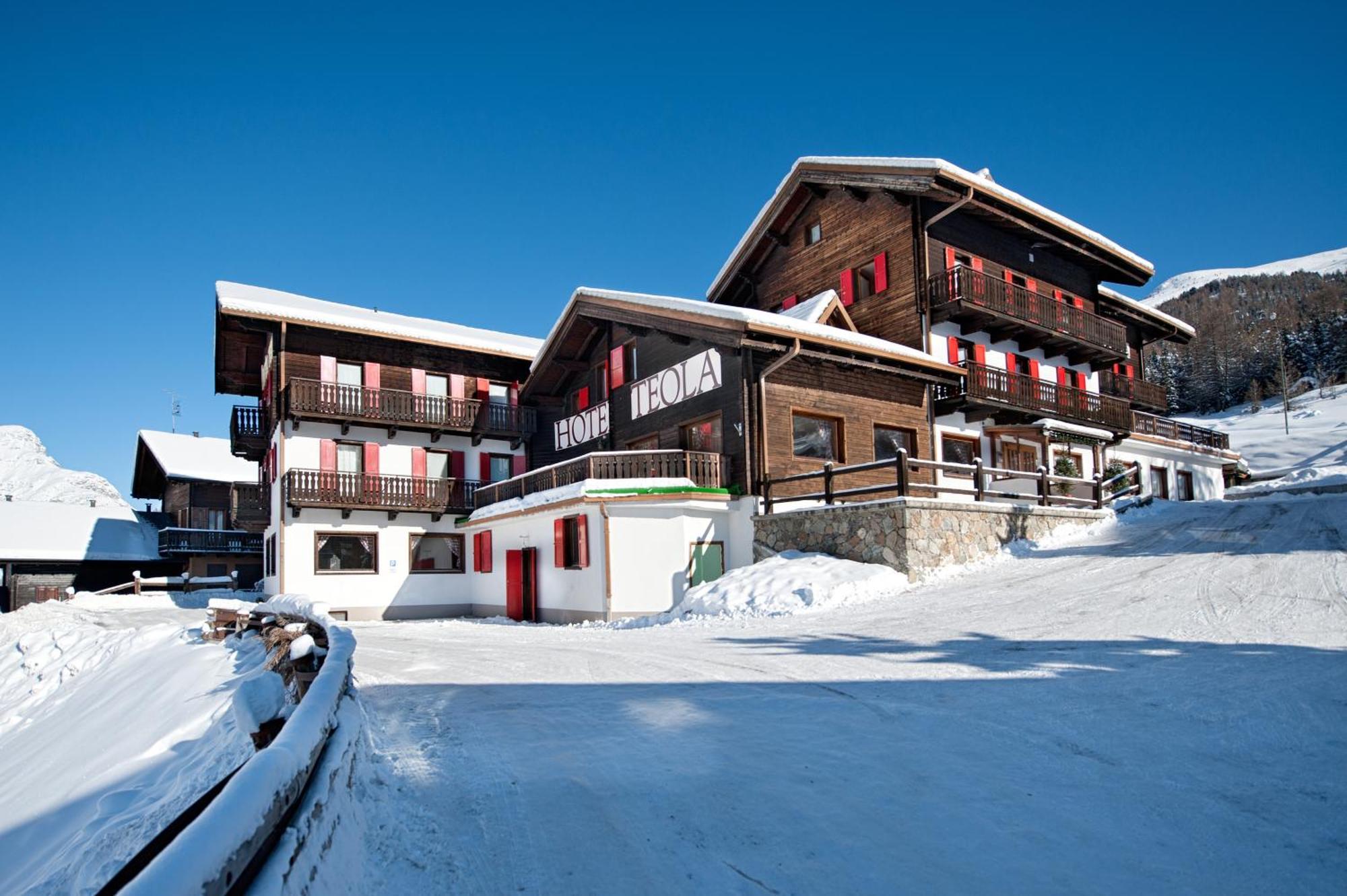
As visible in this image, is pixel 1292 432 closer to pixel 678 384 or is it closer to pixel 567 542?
pixel 678 384

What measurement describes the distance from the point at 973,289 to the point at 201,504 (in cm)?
3412

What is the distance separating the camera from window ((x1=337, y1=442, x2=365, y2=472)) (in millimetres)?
25953

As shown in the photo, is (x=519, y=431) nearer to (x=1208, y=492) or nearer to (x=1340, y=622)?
(x=1340, y=622)

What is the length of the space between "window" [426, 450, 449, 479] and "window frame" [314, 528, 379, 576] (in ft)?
8.93

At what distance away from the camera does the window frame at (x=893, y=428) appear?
2103 centimetres

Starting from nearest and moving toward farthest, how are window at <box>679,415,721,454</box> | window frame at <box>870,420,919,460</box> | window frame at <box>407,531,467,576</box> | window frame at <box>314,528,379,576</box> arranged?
window at <box>679,415,721,454</box>
window frame at <box>870,420,919,460</box>
window frame at <box>314,528,379,576</box>
window frame at <box>407,531,467,576</box>

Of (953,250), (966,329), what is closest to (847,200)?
(953,250)

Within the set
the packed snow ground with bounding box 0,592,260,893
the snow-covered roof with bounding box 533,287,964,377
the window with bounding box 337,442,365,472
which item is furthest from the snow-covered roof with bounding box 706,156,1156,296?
the packed snow ground with bounding box 0,592,260,893

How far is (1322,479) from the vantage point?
25156 millimetres

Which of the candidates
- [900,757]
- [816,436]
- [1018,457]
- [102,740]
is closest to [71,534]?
[102,740]

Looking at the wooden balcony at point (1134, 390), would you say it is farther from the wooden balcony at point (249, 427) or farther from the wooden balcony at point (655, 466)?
the wooden balcony at point (249, 427)

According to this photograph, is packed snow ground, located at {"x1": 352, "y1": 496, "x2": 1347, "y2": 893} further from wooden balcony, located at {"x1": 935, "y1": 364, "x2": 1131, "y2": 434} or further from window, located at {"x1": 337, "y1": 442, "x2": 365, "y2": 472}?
window, located at {"x1": 337, "y1": 442, "x2": 365, "y2": 472}

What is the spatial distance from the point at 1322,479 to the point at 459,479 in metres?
25.8

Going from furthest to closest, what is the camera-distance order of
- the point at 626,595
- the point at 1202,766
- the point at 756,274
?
1. the point at 756,274
2. the point at 626,595
3. the point at 1202,766
